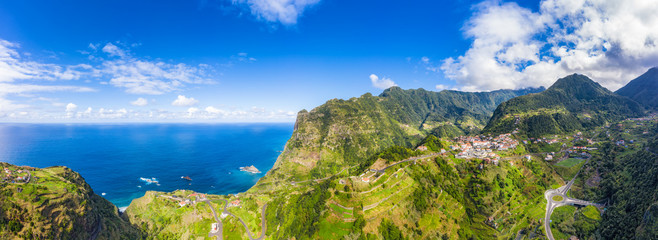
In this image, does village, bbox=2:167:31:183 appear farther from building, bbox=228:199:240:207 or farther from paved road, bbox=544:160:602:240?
paved road, bbox=544:160:602:240

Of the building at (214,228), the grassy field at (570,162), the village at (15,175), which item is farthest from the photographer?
the grassy field at (570,162)

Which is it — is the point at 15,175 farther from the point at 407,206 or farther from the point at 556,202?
the point at 556,202

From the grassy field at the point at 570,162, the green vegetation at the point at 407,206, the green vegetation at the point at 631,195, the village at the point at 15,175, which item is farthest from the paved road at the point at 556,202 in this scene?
the village at the point at 15,175

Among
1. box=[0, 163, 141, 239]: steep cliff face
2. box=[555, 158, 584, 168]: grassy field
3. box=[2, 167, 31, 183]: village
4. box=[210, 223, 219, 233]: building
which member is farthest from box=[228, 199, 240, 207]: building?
box=[555, 158, 584, 168]: grassy field

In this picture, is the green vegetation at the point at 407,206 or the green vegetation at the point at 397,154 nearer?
the green vegetation at the point at 407,206

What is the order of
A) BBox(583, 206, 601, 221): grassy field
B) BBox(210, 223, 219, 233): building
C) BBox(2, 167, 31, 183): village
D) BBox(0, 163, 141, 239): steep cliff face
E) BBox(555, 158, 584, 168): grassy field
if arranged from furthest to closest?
BBox(555, 158, 584, 168): grassy field → BBox(210, 223, 219, 233): building → BBox(583, 206, 601, 221): grassy field → BBox(2, 167, 31, 183): village → BBox(0, 163, 141, 239): steep cliff face

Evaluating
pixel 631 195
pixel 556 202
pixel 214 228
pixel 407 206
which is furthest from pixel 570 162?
pixel 214 228

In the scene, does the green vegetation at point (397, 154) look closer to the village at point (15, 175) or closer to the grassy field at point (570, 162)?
the grassy field at point (570, 162)

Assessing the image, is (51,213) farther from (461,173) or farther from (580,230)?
(580,230)


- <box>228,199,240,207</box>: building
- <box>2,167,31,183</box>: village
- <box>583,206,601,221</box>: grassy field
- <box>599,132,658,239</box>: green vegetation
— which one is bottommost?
<box>228,199,240,207</box>: building
